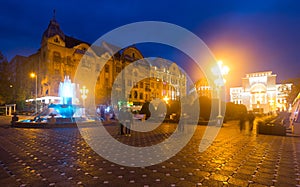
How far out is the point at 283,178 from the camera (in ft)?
17.3

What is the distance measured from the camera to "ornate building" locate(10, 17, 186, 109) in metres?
41.0

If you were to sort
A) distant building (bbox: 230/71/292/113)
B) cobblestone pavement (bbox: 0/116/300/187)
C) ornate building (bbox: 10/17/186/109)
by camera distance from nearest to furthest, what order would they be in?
1. cobblestone pavement (bbox: 0/116/300/187)
2. ornate building (bbox: 10/17/186/109)
3. distant building (bbox: 230/71/292/113)

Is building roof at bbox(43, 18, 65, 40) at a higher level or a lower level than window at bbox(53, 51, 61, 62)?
higher

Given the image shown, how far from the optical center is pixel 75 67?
148 feet

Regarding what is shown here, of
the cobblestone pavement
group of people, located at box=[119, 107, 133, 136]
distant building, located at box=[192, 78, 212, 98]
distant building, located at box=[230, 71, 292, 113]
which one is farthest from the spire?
distant building, located at box=[230, 71, 292, 113]

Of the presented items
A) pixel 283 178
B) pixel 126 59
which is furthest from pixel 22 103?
pixel 283 178

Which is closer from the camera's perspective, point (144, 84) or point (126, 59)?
point (126, 59)

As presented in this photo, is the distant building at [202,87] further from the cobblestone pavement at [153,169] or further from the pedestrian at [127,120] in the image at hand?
the cobblestone pavement at [153,169]

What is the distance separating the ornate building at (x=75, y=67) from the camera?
41.0 meters

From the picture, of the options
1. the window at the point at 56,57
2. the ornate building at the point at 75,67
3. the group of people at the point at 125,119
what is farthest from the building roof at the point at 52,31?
the group of people at the point at 125,119

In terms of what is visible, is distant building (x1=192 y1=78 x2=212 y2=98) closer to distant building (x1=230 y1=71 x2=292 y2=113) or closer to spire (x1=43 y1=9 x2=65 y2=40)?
spire (x1=43 y1=9 x2=65 y2=40)

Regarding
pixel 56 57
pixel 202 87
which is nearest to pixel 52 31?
pixel 56 57

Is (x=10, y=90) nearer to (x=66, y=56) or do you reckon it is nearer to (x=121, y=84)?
(x=66, y=56)

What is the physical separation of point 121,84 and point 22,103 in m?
24.2
